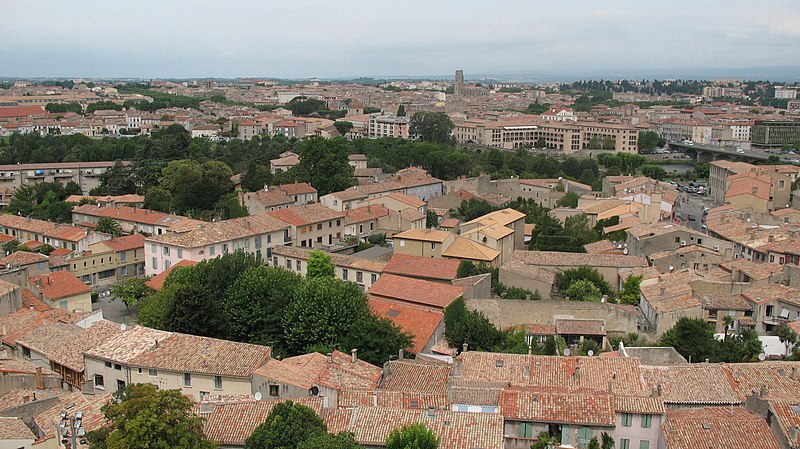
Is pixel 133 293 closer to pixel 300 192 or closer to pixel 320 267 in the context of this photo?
pixel 320 267

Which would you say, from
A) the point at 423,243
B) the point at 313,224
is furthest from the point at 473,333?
the point at 313,224

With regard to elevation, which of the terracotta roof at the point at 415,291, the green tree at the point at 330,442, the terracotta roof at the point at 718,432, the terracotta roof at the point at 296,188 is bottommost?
the terracotta roof at the point at 415,291

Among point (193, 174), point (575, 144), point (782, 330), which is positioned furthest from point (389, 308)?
point (575, 144)

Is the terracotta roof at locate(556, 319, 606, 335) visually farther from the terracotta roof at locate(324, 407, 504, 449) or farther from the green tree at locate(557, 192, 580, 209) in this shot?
the green tree at locate(557, 192, 580, 209)

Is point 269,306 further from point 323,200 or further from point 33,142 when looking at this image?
point 33,142

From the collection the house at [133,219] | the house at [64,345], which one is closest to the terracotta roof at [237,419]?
the house at [64,345]

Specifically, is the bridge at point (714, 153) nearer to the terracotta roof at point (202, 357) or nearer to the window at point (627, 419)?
the window at point (627, 419)
